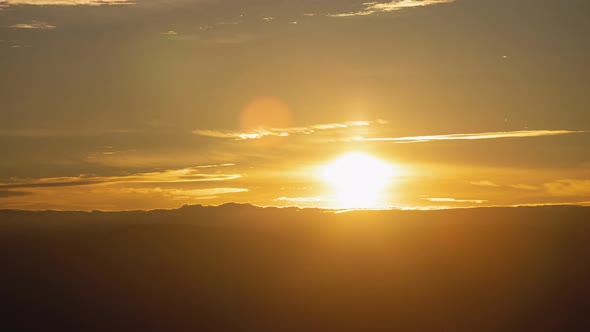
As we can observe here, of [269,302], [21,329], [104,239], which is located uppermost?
[104,239]

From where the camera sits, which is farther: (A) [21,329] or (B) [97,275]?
(B) [97,275]

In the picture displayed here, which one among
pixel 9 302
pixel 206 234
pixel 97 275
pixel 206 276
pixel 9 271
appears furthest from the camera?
pixel 206 234

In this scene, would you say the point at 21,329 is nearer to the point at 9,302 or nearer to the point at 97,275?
the point at 9,302

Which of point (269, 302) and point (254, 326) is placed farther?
point (269, 302)

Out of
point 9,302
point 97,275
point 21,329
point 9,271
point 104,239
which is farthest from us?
point 104,239

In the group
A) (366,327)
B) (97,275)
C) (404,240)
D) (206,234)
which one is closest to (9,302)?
(97,275)

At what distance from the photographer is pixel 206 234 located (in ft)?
517

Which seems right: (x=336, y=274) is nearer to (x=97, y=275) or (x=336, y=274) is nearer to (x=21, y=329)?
(x=97, y=275)

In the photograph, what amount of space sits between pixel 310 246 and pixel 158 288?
3141 centimetres

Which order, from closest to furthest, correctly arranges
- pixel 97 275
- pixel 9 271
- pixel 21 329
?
1. pixel 21 329
2. pixel 9 271
3. pixel 97 275

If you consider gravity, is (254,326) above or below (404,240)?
below

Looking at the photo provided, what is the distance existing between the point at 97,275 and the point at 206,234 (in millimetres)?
34793

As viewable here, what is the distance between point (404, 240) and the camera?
485ft

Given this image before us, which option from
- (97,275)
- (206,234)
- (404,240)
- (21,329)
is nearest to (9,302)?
(21,329)
